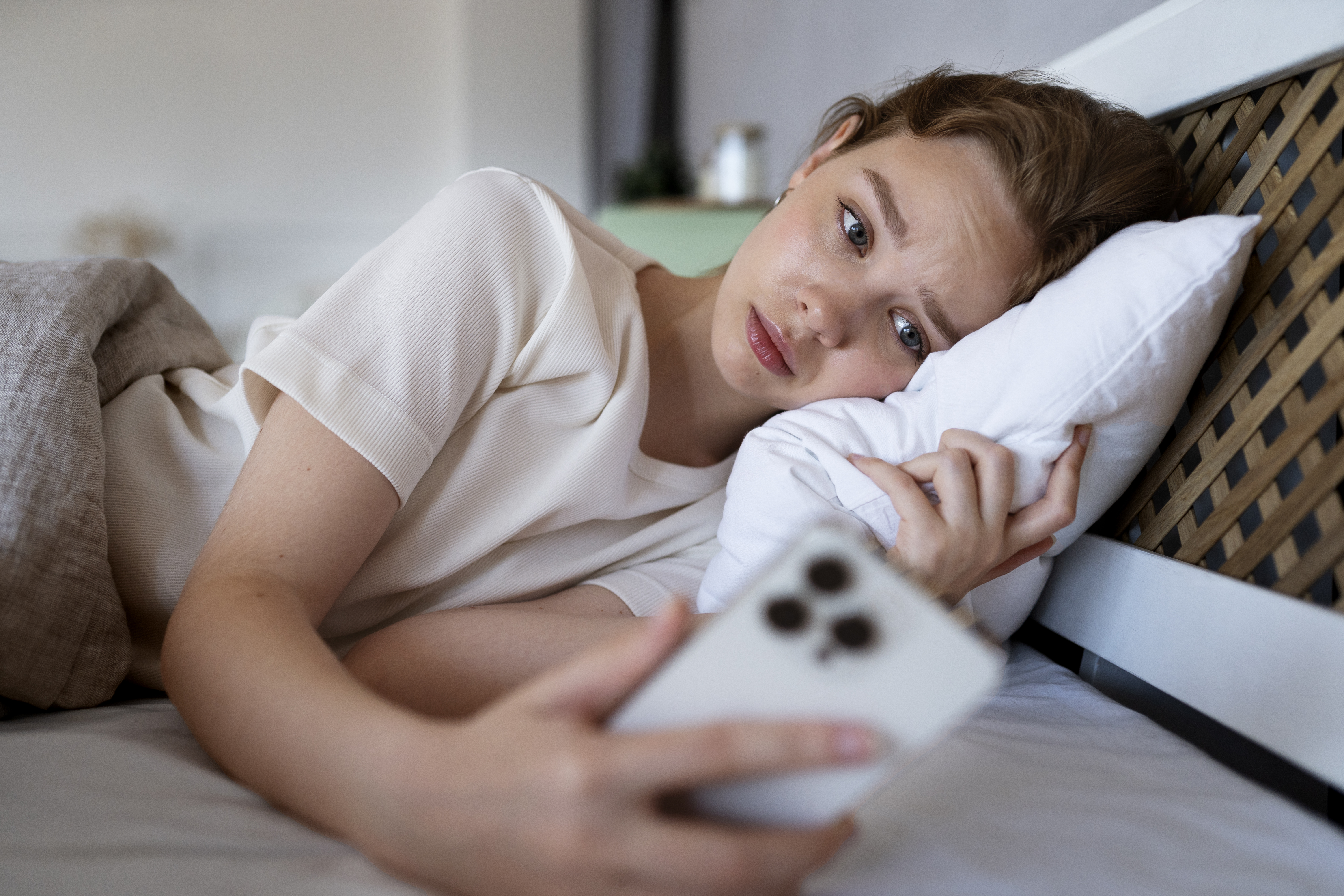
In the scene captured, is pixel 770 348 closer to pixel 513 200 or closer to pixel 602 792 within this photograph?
pixel 513 200

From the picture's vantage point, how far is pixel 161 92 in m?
4.33

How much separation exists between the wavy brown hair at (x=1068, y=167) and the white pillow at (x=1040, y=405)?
0.07 metres

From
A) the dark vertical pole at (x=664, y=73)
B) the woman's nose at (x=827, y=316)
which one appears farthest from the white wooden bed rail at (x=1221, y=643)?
the dark vertical pole at (x=664, y=73)

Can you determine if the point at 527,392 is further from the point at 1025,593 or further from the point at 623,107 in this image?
the point at 623,107

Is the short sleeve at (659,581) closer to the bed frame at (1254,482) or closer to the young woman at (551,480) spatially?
the young woman at (551,480)

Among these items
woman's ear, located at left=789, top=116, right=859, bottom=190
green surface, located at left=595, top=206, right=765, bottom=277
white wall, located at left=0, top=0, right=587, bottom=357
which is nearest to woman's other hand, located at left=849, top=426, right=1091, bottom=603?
woman's ear, located at left=789, top=116, right=859, bottom=190

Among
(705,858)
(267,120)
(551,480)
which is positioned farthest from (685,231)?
(267,120)

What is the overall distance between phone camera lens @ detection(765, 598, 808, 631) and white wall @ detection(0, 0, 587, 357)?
4074 mm

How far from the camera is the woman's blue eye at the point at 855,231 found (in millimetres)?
857

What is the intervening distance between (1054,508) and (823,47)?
Result: 2.26 metres

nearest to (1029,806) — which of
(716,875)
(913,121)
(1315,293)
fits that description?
(716,875)

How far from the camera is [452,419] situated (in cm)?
72

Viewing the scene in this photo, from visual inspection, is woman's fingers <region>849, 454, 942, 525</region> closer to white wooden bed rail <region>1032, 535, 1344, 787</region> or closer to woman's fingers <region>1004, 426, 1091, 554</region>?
woman's fingers <region>1004, 426, 1091, 554</region>

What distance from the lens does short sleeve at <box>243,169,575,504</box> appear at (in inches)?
25.8
